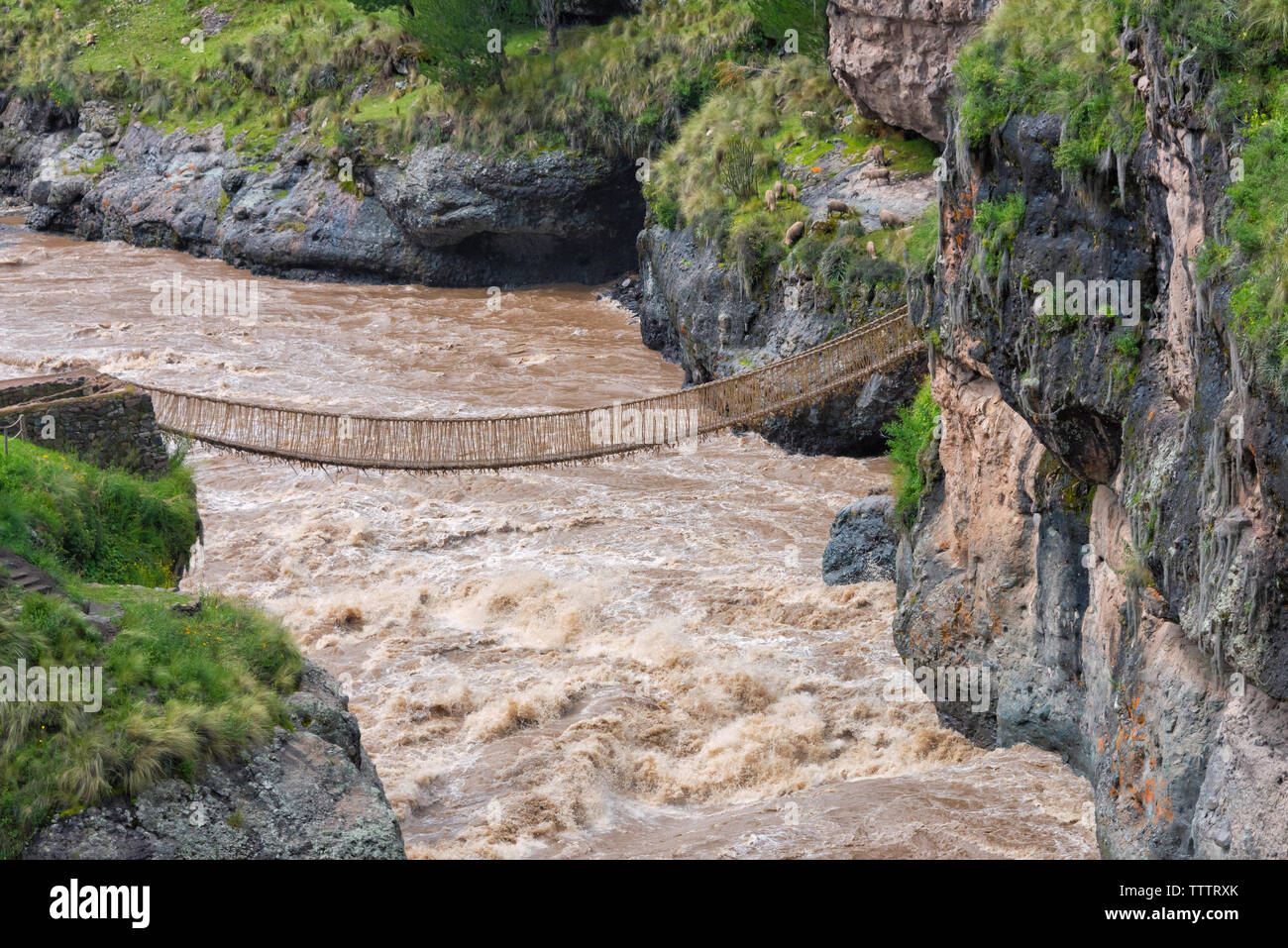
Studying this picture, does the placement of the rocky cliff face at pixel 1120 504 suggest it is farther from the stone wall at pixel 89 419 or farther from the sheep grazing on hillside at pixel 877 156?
the sheep grazing on hillside at pixel 877 156

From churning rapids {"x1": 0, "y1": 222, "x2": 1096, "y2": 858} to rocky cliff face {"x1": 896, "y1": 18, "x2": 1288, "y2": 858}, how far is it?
864 mm

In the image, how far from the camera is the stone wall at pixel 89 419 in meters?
10.1

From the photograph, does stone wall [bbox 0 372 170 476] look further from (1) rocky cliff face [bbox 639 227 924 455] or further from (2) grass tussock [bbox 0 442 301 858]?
(1) rocky cliff face [bbox 639 227 924 455]

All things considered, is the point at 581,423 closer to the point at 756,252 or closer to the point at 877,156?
the point at 756,252

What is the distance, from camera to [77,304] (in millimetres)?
22734

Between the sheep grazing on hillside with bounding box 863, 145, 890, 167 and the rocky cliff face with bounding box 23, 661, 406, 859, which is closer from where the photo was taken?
the rocky cliff face with bounding box 23, 661, 406, 859

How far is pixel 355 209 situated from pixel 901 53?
12.6m

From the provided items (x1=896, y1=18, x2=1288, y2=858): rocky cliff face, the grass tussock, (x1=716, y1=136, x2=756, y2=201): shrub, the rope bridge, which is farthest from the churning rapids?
(x1=716, y1=136, x2=756, y2=201): shrub

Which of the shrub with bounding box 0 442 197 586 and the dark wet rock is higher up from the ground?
the shrub with bounding box 0 442 197 586

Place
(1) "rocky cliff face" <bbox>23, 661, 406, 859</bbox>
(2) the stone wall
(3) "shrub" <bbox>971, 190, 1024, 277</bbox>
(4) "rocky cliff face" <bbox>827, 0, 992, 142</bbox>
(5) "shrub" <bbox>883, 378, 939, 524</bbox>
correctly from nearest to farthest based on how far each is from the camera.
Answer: (1) "rocky cliff face" <bbox>23, 661, 406, 859</bbox> → (3) "shrub" <bbox>971, 190, 1024, 277</bbox> → (2) the stone wall → (5) "shrub" <bbox>883, 378, 939, 524</bbox> → (4) "rocky cliff face" <bbox>827, 0, 992, 142</bbox>

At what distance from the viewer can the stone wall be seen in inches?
398

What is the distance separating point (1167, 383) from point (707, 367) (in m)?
10.7

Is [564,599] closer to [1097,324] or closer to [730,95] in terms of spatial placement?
[1097,324]
